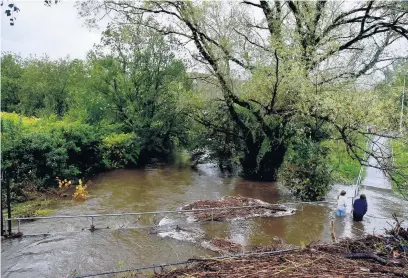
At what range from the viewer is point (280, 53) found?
15.9m

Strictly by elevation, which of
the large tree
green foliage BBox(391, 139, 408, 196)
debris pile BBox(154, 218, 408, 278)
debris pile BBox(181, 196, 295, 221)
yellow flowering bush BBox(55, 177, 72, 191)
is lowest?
debris pile BBox(181, 196, 295, 221)

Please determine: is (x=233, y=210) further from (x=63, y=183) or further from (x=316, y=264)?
(x=63, y=183)

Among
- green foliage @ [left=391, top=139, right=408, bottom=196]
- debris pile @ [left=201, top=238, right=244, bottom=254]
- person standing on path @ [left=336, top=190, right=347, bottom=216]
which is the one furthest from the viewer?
person standing on path @ [left=336, top=190, right=347, bottom=216]

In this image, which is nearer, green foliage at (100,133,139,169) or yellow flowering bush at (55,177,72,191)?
yellow flowering bush at (55,177,72,191)

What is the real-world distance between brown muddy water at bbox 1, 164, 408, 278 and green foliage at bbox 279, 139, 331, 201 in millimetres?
870

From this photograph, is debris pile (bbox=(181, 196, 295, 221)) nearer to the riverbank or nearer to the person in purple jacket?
the person in purple jacket

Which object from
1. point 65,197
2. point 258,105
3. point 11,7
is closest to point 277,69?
point 258,105

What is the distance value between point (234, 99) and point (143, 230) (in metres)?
10.2

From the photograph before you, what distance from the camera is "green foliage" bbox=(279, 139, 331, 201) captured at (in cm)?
1680

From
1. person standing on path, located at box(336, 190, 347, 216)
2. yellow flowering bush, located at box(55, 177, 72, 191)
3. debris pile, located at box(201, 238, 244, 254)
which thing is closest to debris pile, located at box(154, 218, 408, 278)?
debris pile, located at box(201, 238, 244, 254)

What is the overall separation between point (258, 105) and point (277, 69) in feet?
11.2

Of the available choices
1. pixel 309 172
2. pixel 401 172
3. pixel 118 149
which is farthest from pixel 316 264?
pixel 118 149

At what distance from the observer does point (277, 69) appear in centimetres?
1603

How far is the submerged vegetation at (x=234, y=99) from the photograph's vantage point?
15.8 m
